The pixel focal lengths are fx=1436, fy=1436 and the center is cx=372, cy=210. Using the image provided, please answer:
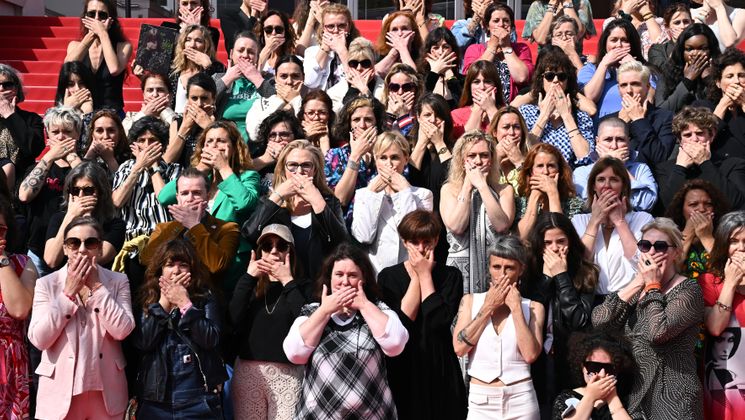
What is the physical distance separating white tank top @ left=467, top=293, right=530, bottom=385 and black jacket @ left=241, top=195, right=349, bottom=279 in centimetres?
130

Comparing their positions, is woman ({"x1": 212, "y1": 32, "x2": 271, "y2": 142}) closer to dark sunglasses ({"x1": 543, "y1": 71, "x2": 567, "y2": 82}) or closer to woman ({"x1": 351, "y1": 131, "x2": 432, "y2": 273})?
woman ({"x1": 351, "y1": 131, "x2": 432, "y2": 273})

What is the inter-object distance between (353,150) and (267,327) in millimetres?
1935

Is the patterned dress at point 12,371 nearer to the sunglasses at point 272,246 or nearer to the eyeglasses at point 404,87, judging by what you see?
the sunglasses at point 272,246

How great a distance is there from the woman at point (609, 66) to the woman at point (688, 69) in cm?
36

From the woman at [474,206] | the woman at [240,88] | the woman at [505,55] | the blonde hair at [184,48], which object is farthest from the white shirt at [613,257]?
the blonde hair at [184,48]

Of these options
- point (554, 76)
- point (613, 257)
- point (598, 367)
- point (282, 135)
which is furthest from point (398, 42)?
point (598, 367)

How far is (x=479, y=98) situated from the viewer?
1104cm

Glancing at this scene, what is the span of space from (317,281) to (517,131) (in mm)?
2335

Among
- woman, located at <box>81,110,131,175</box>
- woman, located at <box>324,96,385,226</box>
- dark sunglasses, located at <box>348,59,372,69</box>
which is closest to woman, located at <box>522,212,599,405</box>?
woman, located at <box>324,96,385,226</box>

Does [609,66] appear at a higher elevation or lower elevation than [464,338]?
higher

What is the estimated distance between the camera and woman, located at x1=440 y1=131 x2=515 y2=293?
368 inches

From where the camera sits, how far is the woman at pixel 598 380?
8.18 metres

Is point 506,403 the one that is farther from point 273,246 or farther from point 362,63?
point 362,63

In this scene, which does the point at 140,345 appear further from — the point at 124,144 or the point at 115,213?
the point at 124,144
